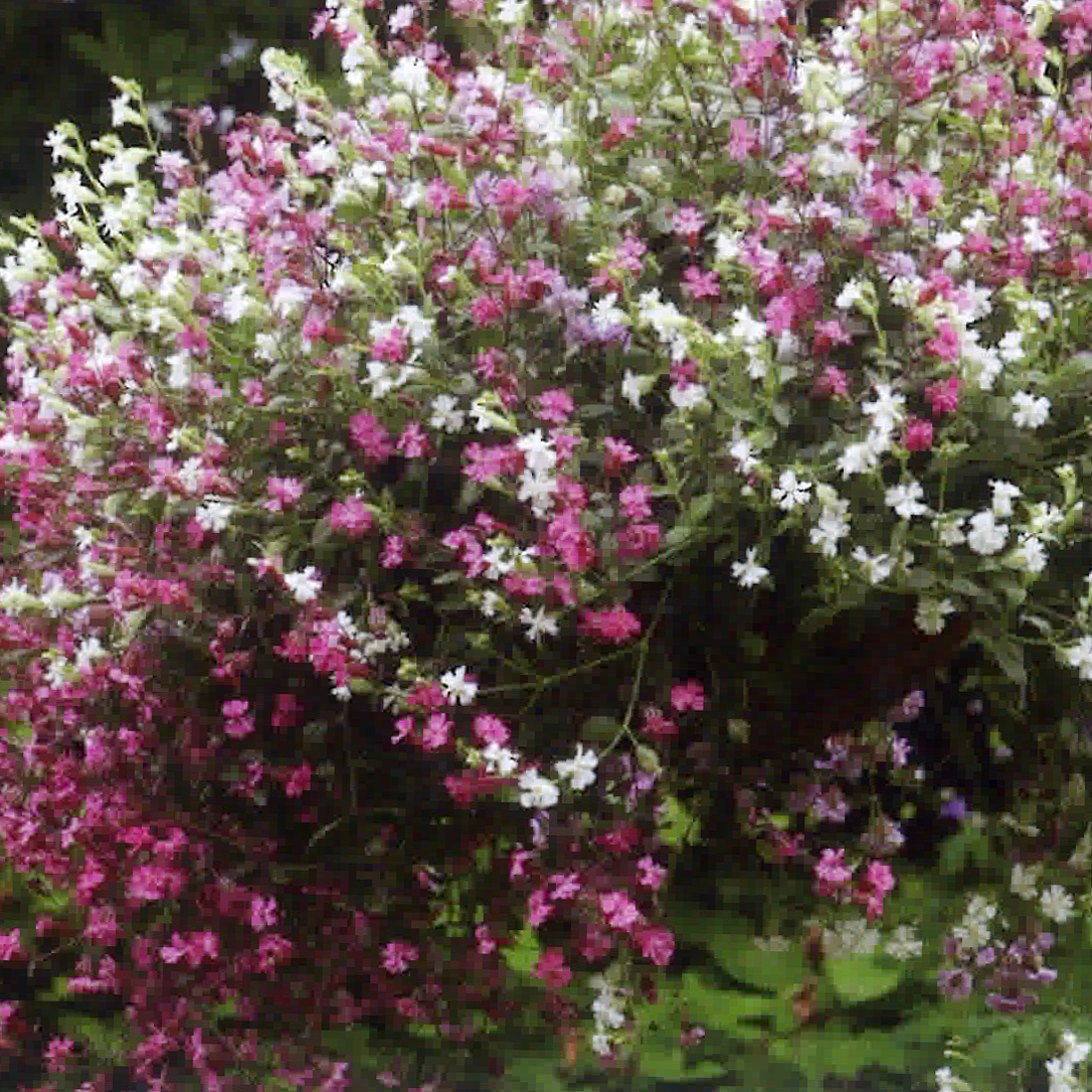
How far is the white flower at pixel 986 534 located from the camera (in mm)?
2775

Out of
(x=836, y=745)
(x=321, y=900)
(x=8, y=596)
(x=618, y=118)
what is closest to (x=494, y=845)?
(x=321, y=900)

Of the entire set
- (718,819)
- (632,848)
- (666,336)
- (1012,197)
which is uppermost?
(1012,197)

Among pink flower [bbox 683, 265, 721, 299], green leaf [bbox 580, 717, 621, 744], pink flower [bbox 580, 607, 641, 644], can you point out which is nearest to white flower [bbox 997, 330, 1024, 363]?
pink flower [bbox 683, 265, 721, 299]

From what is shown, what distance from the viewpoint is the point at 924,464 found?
3.03 m

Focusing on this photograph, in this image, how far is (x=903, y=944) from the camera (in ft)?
11.3

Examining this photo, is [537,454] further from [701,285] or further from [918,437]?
[918,437]

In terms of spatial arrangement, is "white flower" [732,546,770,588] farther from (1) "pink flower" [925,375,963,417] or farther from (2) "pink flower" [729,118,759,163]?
(2) "pink flower" [729,118,759,163]

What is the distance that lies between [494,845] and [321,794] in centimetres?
30

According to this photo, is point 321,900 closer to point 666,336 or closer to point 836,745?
point 836,745

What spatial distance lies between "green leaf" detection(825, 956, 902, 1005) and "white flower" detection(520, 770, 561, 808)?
0.87 meters

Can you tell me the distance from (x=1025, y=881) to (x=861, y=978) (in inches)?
14.6

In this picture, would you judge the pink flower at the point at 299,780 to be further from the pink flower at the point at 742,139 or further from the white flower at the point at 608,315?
the pink flower at the point at 742,139

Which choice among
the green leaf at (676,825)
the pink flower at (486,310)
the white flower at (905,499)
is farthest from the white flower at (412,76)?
the green leaf at (676,825)

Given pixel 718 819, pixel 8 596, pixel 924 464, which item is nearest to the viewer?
pixel 924 464
